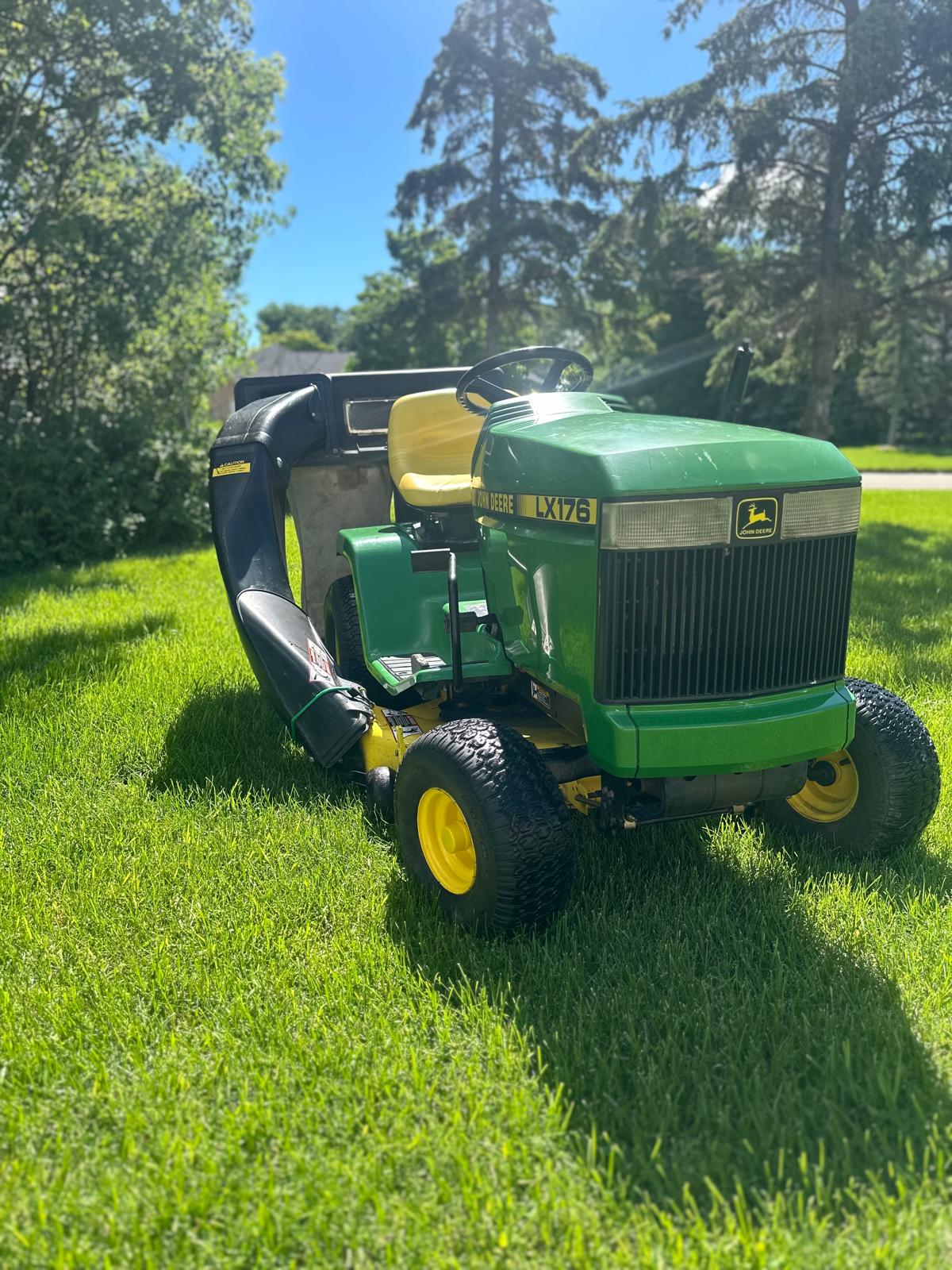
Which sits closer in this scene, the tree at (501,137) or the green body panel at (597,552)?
the green body panel at (597,552)

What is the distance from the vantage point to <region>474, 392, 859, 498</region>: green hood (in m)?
2.40

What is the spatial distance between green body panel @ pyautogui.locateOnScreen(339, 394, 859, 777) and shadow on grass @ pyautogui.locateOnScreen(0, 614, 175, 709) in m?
2.59

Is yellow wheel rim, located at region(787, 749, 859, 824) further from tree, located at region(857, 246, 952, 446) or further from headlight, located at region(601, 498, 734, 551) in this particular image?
tree, located at region(857, 246, 952, 446)

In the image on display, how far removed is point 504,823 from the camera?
2.47 m

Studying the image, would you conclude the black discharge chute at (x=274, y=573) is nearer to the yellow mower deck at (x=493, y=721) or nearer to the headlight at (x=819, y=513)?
the yellow mower deck at (x=493, y=721)

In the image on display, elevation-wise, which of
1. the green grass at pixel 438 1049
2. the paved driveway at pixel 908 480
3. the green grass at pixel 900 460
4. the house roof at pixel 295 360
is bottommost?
the green grass at pixel 900 460

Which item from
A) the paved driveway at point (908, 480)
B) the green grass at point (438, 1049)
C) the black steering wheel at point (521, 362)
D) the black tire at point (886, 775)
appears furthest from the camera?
the paved driveway at point (908, 480)

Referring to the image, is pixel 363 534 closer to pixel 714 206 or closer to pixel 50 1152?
pixel 50 1152

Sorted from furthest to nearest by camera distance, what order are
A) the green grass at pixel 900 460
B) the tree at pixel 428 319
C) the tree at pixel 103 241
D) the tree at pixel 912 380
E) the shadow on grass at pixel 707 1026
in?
1. the tree at pixel 912 380
2. the green grass at pixel 900 460
3. the tree at pixel 428 319
4. the tree at pixel 103 241
5. the shadow on grass at pixel 707 1026

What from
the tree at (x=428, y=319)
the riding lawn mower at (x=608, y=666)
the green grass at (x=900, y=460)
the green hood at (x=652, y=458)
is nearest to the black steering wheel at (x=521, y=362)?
the riding lawn mower at (x=608, y=666)

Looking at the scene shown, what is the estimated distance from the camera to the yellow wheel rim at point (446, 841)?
273cm

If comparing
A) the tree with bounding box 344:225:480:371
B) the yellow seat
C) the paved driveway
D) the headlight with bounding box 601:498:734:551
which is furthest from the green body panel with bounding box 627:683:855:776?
the tree with bounding box 344:225:480:371

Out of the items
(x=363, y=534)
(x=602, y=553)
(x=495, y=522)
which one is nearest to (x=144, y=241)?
Answer: (x=363, y=534)

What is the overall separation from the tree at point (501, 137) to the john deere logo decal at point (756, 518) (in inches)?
713
